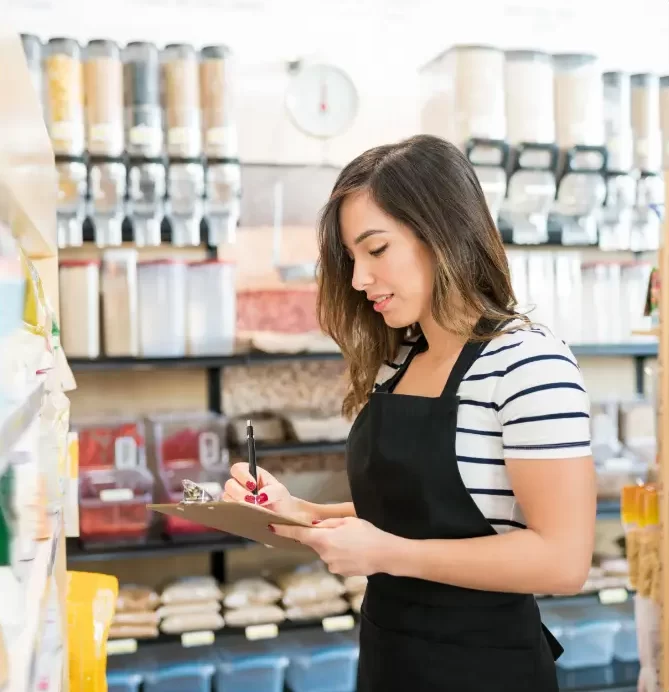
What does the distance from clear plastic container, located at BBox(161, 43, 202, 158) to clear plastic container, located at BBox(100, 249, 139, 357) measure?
0.44 metres

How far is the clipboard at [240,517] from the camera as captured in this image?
137cm

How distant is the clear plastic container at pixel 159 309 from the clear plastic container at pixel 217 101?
1.49 ft

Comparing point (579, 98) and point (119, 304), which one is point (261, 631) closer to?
point (119, 304)

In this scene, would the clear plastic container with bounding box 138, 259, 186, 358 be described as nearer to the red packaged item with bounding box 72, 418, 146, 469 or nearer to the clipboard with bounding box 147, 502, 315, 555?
the red packaged item with bounding box 72, 418, 146, 469

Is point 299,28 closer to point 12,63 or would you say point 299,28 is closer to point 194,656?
point 194,656

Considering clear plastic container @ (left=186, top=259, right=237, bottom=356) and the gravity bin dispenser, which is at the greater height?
the gravity bin dispenser

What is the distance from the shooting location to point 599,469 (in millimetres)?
3607

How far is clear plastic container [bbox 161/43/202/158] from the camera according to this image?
3162 mm

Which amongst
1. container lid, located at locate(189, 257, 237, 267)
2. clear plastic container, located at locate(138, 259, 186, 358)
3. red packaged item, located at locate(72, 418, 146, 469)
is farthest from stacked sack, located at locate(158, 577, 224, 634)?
container lid, located at locate(189, 257, 237, 267)

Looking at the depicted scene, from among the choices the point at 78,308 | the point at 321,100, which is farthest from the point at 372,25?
the point at 78,308

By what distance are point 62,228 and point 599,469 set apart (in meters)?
2.30

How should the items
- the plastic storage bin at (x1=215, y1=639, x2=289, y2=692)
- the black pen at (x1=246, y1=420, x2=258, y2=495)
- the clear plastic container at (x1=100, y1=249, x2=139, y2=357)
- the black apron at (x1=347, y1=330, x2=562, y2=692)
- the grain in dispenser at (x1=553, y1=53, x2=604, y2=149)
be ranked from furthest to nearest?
the grain in dispenser at (x1=553, y1=53, x2=604, y2=149) → the plastic storage bin at (x1=215, y1=639, x2=289, y2=692) → the clear plastic container at (x1=100, y1=249, x2=139, y2=357) → the black pen at (x1=246, y1=420, x2=258, y2=495) → the black apron at (x1=347, y1=330, x2=562, y2=692)

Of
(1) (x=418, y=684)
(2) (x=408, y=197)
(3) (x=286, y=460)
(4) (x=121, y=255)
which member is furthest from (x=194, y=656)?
(2) (x=408, y=197)

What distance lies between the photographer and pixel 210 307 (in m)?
3.31
